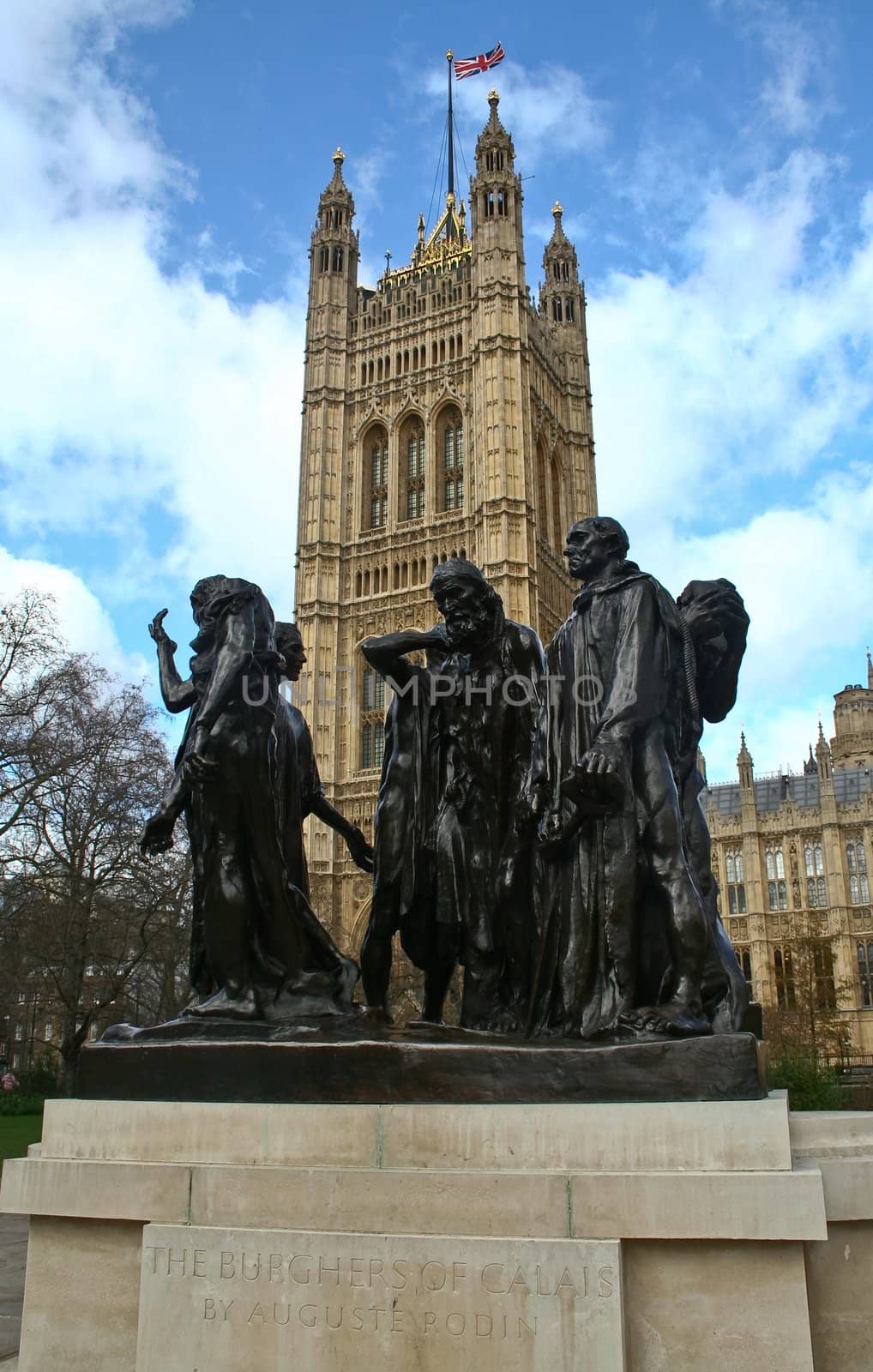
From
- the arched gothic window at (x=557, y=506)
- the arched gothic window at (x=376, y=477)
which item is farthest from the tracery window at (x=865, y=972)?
the arched gothic window at (x=376, y=477)

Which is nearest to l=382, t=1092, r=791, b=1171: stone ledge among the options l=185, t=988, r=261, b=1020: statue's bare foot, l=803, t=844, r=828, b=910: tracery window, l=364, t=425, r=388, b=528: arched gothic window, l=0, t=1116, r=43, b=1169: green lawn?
l=185, t=988, r=261, b=1020: statue's bare foot

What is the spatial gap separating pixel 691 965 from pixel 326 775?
48.7 meters

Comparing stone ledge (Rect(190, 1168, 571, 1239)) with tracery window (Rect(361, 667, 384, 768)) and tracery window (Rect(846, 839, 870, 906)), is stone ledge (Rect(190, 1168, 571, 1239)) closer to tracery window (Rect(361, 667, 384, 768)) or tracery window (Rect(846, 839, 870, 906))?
tracery window (Rect(361, 667, 384, 768))

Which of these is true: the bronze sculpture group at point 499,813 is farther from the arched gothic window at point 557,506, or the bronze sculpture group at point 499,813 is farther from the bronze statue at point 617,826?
the arched gothic window at point 557,506

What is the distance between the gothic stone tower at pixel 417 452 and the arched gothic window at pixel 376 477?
102 mm

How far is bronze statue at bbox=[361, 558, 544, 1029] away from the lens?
197 inches

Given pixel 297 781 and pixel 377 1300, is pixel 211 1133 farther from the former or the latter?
pixel 297 781

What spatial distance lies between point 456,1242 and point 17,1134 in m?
16.0

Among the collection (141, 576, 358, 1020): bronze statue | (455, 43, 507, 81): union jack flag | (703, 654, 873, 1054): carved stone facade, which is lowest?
(141, 576, 358, 1020): bronze statue

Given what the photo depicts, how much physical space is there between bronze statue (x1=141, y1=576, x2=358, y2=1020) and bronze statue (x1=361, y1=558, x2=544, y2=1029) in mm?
353

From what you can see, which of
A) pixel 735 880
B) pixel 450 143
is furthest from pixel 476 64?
pixel 735 880

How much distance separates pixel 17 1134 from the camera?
56.2 feet

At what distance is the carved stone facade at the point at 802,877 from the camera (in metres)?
51.6

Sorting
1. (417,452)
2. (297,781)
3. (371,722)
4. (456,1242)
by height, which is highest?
(417,452)
